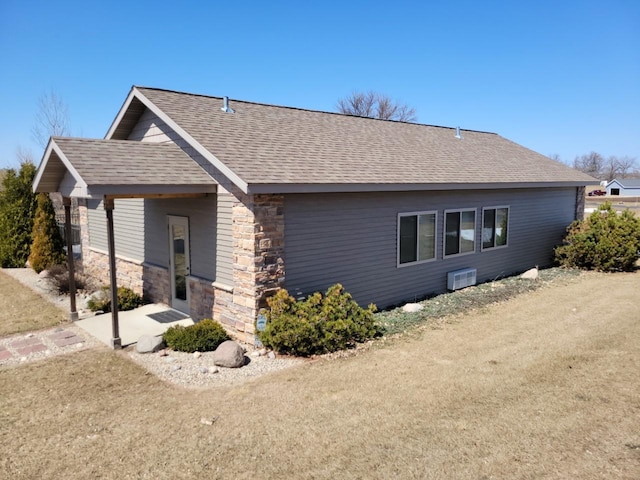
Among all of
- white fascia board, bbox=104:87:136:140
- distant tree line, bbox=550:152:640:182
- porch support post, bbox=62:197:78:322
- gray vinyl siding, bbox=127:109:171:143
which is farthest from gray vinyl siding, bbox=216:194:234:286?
distant tree line, bbox=550:152:640:182

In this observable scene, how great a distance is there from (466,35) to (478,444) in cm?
1892

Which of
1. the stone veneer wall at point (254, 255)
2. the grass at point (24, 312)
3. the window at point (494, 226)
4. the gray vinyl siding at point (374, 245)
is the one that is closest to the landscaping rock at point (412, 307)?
the gray vinyl siding at point (374, 245)

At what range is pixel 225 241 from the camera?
869cm

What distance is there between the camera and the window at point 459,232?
1191 cm

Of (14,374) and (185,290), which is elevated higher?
(185,290)

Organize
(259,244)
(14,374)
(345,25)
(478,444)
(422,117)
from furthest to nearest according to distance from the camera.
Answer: (422,117) < (345,25) < (259,244) < (14,374) < (478,444)

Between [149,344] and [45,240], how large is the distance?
32.4ft

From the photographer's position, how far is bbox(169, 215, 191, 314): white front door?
9.90 metres

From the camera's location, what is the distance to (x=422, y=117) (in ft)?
161

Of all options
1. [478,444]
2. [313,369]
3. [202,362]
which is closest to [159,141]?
[202,362]

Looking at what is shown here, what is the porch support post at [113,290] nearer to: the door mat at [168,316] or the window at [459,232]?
the door mat at [168,316]

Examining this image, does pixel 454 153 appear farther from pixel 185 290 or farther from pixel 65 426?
pixel 65 426

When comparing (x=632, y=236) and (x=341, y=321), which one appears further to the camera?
(x=632, y=236)

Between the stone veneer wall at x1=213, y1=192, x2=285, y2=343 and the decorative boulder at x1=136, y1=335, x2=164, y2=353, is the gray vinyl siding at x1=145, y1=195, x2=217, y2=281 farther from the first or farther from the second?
the decorative boulder at x1=136, y1=335, x2=164, y2=353
